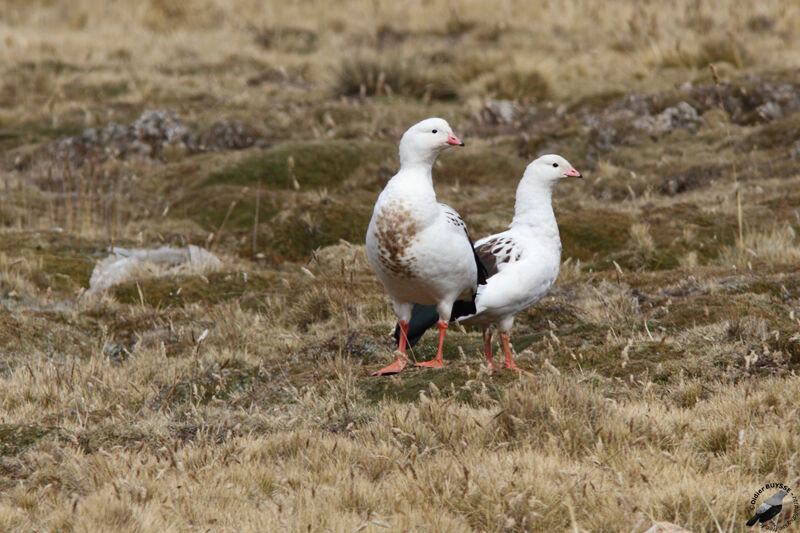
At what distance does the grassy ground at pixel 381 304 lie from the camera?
13.8ft

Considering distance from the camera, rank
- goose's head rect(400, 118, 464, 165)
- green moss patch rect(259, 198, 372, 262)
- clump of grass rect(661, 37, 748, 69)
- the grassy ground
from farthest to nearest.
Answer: clump of grass rect(661, 37, 748, 69), green moss patch rect(259, 198, 372, 262), goose's head rect(400, 118, 464, 165), the grassy ground

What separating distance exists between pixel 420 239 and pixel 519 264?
1006 millimetres

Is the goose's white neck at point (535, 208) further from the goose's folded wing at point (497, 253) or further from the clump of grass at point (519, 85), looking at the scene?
the clump of grass at point (519, 85)

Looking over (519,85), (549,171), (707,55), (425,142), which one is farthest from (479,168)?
(425,142)

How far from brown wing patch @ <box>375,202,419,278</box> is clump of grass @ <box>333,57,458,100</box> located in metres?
14.8

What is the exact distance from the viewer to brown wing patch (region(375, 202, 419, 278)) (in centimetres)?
579

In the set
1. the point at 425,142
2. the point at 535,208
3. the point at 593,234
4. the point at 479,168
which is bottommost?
the point at 479,168

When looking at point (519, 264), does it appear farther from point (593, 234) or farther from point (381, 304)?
point (593, 234)

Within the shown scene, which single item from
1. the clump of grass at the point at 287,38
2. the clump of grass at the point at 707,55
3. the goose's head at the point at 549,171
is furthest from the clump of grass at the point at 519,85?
the goose's head at the point at 549,171

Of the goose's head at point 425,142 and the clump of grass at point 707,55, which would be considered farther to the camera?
the clump of grass at point 707,55

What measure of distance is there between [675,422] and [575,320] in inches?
124

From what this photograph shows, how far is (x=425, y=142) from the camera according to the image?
19.8ft

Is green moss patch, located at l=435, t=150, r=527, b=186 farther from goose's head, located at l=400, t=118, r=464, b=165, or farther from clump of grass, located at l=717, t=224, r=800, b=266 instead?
goose's head, located at l=400, t=118, r=464, b=165

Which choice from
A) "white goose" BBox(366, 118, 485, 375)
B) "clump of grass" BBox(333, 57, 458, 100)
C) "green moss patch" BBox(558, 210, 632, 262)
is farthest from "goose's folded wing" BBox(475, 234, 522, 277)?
"clump of grass" BBox(333, 57, 458, 100)
